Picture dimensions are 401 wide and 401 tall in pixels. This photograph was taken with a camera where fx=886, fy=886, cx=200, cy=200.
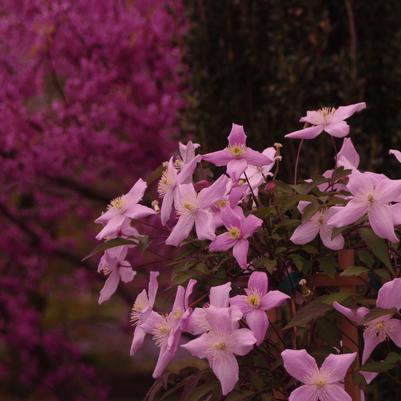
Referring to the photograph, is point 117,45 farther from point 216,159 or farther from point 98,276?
point 216,159

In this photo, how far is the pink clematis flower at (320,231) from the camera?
6.57ft

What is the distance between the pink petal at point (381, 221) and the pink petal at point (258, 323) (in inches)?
12.0

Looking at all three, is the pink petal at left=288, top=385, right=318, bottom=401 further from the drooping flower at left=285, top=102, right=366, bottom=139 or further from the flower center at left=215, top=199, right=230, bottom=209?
the drooping flower at left=285, top=102, right=366, bottom=139

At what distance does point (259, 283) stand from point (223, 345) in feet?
0.55

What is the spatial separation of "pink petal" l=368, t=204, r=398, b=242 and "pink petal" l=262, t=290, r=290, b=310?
0.24 meters

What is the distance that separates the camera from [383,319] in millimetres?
1931

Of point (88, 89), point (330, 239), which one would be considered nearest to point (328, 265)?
point (330, 239)

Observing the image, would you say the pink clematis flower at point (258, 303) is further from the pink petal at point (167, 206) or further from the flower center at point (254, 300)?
the pink petal at point (167, 206)

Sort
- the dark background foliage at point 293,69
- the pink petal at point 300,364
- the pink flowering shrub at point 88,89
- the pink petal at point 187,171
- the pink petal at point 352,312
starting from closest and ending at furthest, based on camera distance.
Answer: the pink petal at point 300,364, the pink petal at point 352,312, the pink petal at point 187,171, the dark background foliage at point 293,69, the pink flowering shrub at point 88,89

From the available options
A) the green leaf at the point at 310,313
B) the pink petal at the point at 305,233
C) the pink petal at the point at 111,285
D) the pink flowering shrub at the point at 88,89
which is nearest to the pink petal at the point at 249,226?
the pink petal at the point at 305,233

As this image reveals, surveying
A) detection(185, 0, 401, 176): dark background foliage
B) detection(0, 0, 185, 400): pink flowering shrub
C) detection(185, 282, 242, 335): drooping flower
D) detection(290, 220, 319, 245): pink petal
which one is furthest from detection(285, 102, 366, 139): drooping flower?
detection(0, 0, 185, 400): pink flowering shrub

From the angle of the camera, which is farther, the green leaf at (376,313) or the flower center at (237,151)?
the flower center at (237,151)

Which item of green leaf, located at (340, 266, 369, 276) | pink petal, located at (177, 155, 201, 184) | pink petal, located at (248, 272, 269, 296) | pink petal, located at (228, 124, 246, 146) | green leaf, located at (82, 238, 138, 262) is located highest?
pink petal, located at (228, 124, 246, 146)

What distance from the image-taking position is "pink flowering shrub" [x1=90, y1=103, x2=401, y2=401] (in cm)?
188
